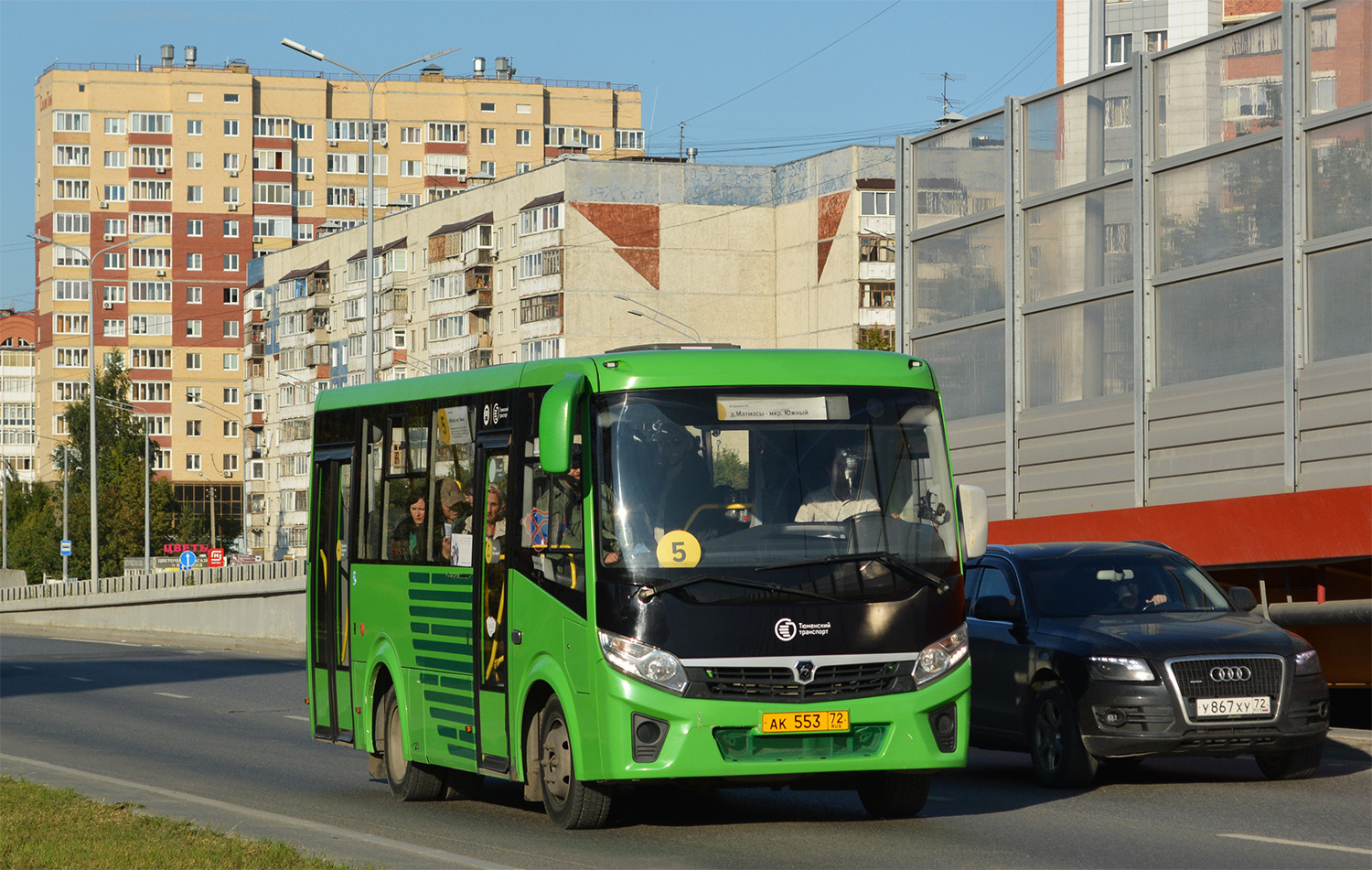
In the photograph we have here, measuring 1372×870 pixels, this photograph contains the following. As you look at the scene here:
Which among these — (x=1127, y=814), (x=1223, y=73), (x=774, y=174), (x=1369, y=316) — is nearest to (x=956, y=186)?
(x=1223, y=73)

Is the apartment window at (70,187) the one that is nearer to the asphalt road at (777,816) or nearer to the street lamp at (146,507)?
the street lamp at (146,507)

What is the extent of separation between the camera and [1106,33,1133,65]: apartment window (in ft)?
215

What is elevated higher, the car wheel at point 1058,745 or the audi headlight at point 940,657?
the audi headlight at point 940,657

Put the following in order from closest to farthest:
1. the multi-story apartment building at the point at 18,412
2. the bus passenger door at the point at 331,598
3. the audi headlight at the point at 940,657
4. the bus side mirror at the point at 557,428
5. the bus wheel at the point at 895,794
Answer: the bus side mirror at the point at 557,428 → the audi headlight at the point at 940,657 → the bus wheel at the point at 895,794 → the bus passenger door at the point at 331,598 → the multi-story apartment building at the point at 18,412

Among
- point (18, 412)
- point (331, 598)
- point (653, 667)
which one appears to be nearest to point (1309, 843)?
point (653, 667)

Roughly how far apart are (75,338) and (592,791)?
15405 centimetres

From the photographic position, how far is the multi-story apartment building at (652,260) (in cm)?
9994

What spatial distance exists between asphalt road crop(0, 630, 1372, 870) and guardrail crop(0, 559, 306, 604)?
26.6 meters

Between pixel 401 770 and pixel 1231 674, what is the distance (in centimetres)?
557

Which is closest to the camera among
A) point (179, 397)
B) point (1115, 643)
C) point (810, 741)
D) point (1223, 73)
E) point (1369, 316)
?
point (810, 741)

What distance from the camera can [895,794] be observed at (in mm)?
11633

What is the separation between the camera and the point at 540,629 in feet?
36.5

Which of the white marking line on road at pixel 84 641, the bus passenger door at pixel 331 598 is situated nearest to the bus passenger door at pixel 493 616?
the bus passenger door at pixel 331 598

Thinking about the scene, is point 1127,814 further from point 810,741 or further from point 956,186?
point 956,186
